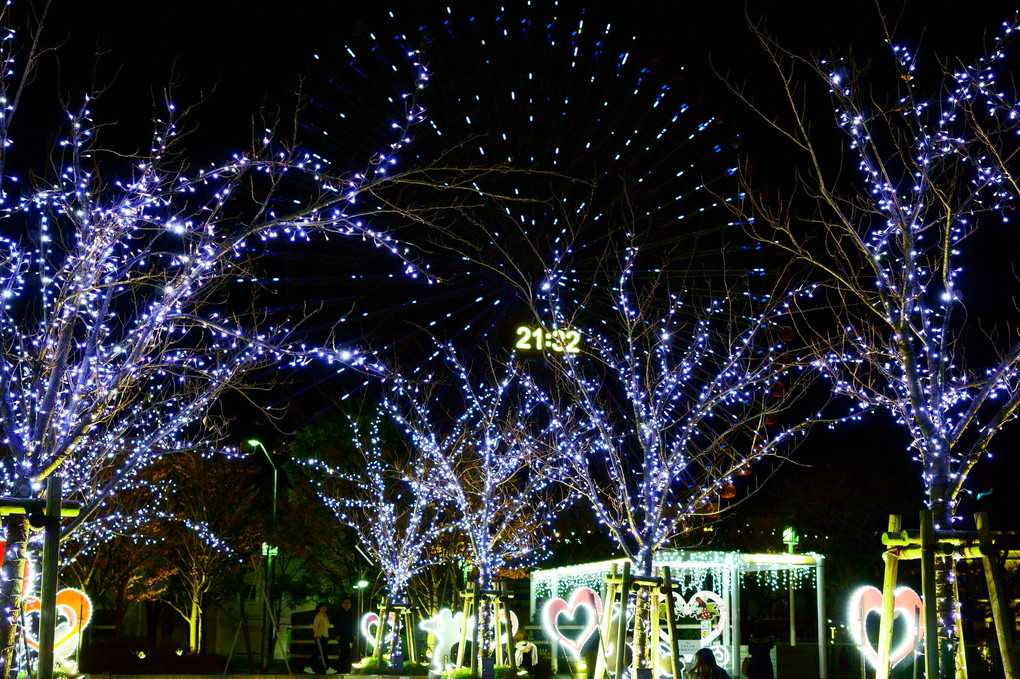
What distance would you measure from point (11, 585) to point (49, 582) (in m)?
0.71

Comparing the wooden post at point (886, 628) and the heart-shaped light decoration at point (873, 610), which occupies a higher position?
the wooden post at point (886, 628)

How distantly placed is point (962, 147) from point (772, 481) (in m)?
23.6

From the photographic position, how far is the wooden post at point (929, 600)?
5.39 metres

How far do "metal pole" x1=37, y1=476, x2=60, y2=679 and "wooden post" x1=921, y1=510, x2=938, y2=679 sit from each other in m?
4.47

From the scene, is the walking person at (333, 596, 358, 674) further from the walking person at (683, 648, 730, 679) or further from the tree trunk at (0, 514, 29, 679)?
the tree trunk at (0, 514, 29, 679)

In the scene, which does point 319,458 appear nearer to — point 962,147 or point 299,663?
point 299,663

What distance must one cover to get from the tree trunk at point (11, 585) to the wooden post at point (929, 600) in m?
4.95

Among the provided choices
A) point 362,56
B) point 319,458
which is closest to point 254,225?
point 362,56

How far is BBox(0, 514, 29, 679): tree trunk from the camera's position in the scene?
221 inches

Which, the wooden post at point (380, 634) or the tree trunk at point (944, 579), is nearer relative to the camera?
the tree trunk at point (944, 579)

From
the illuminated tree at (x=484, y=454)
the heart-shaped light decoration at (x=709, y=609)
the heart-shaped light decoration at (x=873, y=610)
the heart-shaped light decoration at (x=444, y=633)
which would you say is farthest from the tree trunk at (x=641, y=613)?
the heart-shaped light decoration at (x=444, y=633)

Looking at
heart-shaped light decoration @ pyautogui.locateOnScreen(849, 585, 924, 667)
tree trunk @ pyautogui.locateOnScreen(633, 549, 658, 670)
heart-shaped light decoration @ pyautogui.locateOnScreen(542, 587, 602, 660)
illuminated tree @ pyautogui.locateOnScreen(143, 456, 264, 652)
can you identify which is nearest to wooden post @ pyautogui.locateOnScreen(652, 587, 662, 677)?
tree trunk @ pyautogui.locateOnScreen(633, 549, 658, 670)

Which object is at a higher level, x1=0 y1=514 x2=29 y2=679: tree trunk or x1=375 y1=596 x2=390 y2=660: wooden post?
x1=0 y1=514 x2=29 y2=679: tree trunk

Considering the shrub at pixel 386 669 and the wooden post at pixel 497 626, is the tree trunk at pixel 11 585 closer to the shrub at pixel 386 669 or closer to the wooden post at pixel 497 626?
the wooden post at pixel 497 626
